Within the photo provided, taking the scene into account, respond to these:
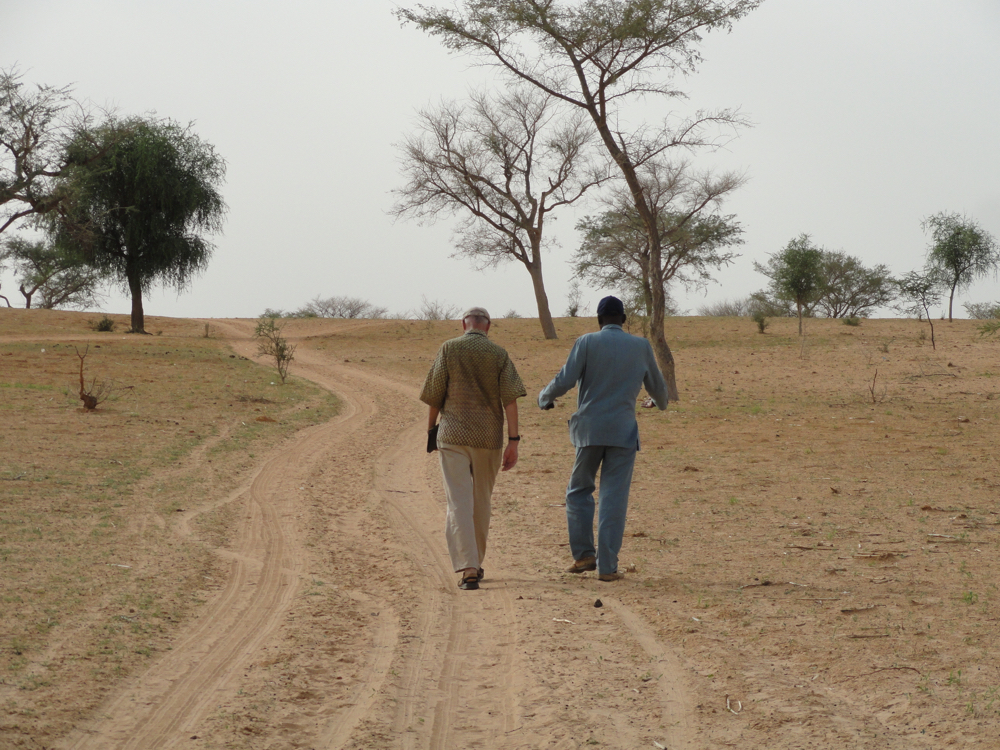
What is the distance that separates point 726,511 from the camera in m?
8.09

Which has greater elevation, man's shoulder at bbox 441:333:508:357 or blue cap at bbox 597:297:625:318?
blue cap at bbox 597:297:625:318

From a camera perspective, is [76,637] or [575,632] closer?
[76,637]

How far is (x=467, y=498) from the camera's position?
5758 millimetres

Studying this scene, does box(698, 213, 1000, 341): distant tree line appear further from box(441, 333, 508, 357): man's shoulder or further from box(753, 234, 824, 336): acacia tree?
box(441, 333, 508, 357): man's shoulder

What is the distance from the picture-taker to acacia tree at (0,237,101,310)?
2014 inches

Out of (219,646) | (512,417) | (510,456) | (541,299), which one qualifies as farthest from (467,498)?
(541,299)

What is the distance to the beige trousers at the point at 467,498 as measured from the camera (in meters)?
5.70

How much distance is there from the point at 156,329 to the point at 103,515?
1192 inches

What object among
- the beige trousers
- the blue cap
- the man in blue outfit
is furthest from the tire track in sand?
the blue cap

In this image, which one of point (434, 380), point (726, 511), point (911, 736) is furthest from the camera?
point (726, 511)

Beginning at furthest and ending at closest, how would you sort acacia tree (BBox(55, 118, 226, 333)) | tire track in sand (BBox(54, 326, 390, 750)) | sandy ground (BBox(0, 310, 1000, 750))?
1. acacia tree (BBox(55, 118, 226, 333))
2. sandy ground (BBox(0, 310, 1000, 750))
3. tire track in sand (BBox(54, 326, 390, 750))

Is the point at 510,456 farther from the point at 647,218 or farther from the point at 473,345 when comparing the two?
the point at 647,218

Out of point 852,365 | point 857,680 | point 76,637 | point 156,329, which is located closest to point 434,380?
point 76,637

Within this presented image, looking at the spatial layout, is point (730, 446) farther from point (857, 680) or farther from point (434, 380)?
point (857, 680)
